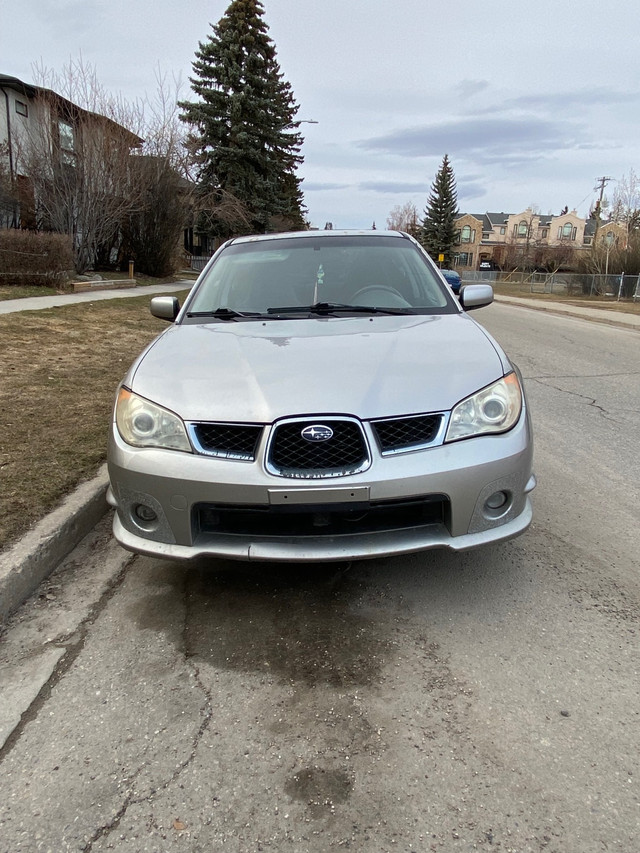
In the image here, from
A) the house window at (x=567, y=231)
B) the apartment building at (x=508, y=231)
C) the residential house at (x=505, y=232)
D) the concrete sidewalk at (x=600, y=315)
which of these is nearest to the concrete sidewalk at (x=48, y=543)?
the concrete sidewalk at (x=600, y=315)

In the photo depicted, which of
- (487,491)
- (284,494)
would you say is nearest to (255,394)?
(284,494)

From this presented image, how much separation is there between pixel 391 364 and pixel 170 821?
1.86 meters

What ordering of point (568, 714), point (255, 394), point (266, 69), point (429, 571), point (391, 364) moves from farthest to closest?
point (266, 69), point (429, 571), point (391, 364), point (255, 394), point (568, 714)

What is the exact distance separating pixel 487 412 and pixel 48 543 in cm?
227

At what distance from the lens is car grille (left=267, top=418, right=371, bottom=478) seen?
2314 mm

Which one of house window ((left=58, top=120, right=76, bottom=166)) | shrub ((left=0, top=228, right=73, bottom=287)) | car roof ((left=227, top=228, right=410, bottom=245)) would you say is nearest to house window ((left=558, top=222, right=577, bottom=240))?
house window ((left=58, top=120, right=76, bottom=166))

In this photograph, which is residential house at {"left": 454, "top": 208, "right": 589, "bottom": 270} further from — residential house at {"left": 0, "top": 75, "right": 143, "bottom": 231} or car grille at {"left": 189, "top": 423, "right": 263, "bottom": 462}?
car grille at {"left": 189, "top": 423, "right": 263, "bottom": 462}

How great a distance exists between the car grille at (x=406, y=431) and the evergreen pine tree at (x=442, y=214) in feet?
227

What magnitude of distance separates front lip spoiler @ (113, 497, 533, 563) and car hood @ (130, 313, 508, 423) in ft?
1.67

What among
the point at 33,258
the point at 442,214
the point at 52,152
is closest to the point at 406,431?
the point at 33,258

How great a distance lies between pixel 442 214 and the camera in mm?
68250

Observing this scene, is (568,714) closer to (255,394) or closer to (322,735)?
(322,735)

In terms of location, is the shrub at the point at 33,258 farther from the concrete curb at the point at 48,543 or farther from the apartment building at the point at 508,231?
the apartment building at the point at 508,231

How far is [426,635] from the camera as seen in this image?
8.02 ft
